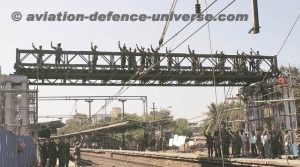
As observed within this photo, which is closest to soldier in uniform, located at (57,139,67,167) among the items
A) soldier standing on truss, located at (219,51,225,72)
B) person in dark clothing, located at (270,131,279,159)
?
person in dark clothing, located at (270,131,279,159)

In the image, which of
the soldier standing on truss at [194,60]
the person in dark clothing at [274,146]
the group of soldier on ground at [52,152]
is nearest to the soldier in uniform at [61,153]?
the group of soldier on ground at [52,152]

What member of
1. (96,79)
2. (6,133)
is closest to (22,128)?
(96,79)

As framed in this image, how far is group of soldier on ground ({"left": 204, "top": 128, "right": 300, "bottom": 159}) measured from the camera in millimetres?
18234

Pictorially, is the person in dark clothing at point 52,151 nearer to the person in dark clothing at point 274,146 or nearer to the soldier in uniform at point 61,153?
the soldier in uniform at point 61,153

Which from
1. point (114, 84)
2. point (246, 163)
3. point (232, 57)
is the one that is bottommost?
point (246, 163)

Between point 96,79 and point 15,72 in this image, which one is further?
point 96,79

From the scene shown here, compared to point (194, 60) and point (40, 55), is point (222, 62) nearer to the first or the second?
point (194, 60)

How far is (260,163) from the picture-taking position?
14211 mm

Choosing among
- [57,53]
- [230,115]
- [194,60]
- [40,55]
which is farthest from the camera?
[194,60]

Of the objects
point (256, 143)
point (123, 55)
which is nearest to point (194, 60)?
point (123, 55)

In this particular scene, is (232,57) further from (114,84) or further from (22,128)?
(22,128)

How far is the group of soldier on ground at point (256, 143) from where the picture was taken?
1823 cm

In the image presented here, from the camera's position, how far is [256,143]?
18.4 m

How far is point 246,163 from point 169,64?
14.4 metres
